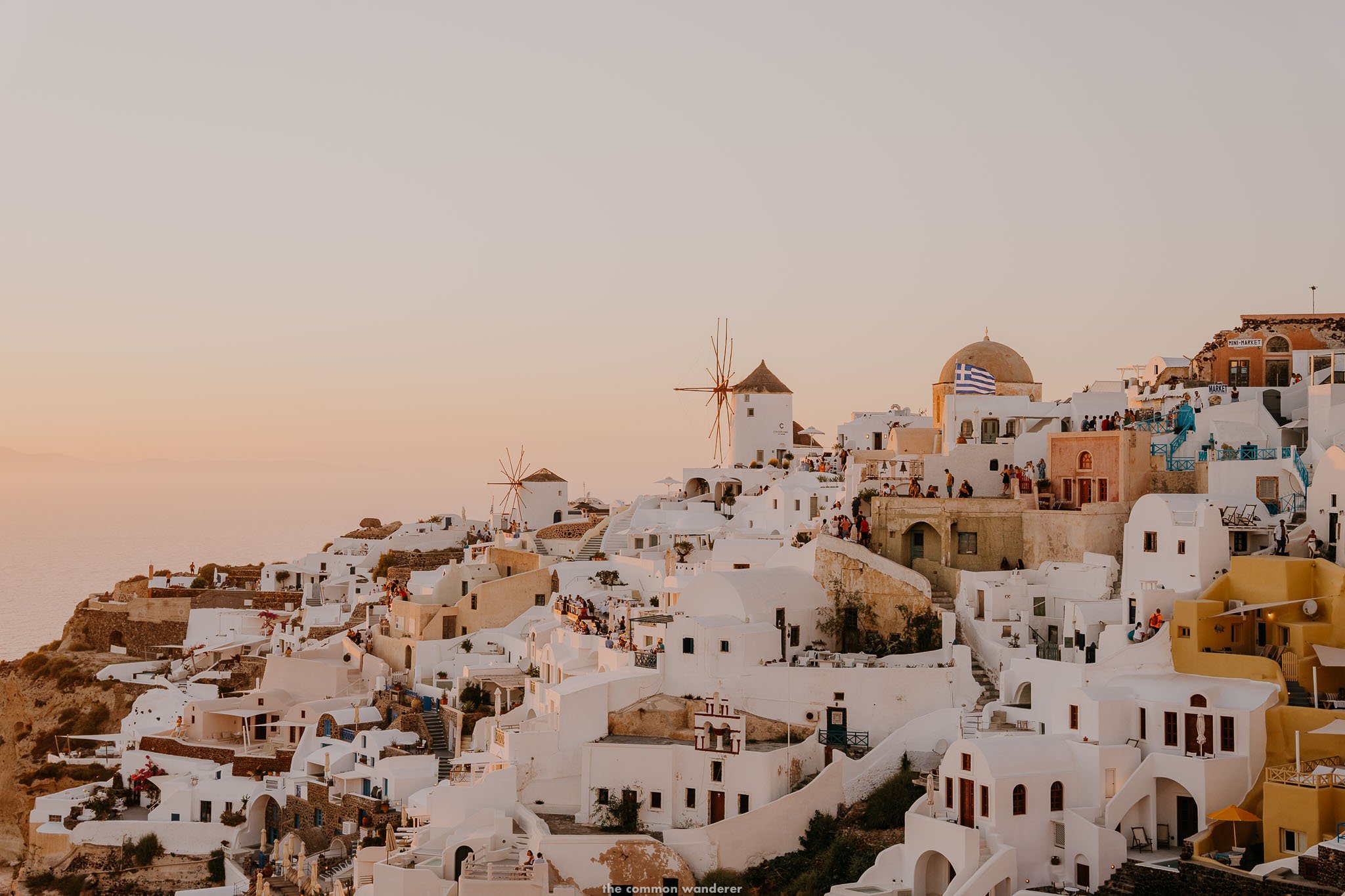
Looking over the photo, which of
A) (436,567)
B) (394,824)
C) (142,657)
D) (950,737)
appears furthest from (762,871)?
(142,657)

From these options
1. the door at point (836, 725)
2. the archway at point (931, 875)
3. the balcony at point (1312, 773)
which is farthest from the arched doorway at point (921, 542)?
the balcony at point (1312, 773)

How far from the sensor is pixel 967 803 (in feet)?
70.4

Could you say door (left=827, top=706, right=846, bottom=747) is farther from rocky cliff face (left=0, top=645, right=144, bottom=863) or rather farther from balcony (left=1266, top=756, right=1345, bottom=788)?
rocky cliff face (left=0, top=645, right=144, bottom=863)

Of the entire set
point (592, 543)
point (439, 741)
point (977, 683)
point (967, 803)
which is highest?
point (592, 543)

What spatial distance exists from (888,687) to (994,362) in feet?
44.1

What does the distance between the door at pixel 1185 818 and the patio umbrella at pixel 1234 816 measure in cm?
109

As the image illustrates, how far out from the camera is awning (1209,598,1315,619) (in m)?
22.5

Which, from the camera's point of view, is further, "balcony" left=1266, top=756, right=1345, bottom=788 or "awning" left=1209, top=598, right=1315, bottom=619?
"awning" left=1209, top=598, right=1315, bottom=619

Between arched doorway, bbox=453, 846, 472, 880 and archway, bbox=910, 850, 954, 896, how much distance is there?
785 cm

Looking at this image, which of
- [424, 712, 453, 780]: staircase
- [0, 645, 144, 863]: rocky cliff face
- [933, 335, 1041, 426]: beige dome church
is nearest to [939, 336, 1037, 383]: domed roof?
[933, 335, 1041, 426]: beige dome church

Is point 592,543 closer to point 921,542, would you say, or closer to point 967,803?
point 921,542

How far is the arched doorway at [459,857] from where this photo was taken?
80.5ft

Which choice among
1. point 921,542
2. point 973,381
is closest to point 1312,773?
point 921,542

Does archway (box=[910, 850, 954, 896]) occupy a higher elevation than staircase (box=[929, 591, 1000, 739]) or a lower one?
lower
